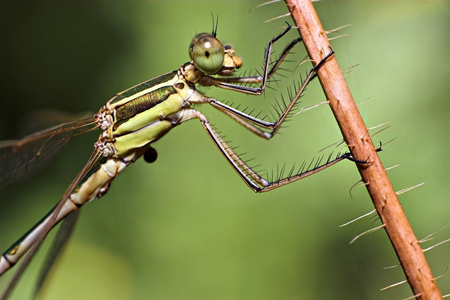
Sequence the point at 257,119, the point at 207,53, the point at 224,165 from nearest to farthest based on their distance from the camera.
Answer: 1. the point at 207,53
2. the point at 257,119
3. the point at 224,165

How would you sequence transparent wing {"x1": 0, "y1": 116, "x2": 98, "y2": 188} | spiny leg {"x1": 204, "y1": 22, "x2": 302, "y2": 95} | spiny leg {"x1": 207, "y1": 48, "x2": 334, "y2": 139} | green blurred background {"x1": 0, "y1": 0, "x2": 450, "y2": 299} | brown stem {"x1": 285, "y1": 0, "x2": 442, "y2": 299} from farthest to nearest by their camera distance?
green blurred background {"x1": 0, "y1": 0, "x2": 450, "y2": 299}, transparent wing {"x1": 0, "y1": 116, "x2": 98, "y2": 188}, spiny leg {"x1": 204, "y1": 22, "x2": 302, "y2": 95}, spiny leg {"x1": 207, "y1": 48, "x2": 334, "y2": 139}, brown stem {"x1": 285, "y1": 0, "x2": 442, "y2": 299}

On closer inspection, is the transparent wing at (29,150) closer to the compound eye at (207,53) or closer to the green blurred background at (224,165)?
the green blurred background at (224,165)

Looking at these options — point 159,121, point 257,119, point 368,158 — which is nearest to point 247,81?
point 257,119

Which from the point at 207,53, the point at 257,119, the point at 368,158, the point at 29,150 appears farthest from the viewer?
the point at 29,150

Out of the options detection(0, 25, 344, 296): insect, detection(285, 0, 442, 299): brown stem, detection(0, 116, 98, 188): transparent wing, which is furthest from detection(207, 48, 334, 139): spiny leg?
detection(0, 116, 98, 188): transparent wing

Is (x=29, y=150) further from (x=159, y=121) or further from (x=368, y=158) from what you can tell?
(x=368, y=158)

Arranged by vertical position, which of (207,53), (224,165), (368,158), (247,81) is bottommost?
(368,158)

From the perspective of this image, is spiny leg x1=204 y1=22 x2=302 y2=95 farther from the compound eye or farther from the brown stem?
the brown stem
